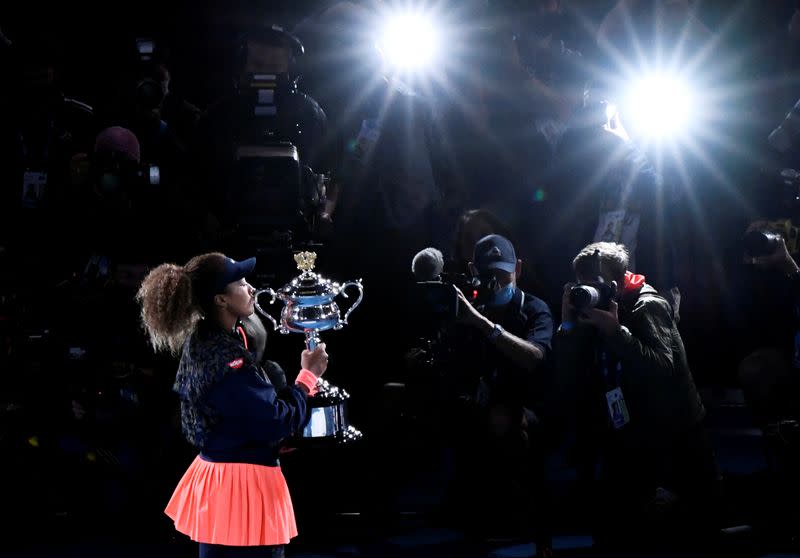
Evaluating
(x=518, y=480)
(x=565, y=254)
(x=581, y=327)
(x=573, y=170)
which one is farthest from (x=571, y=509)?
(x=573, y=170)

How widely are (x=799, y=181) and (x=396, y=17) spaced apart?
2.36 meters

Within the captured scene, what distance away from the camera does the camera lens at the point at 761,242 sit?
3736 millimetres

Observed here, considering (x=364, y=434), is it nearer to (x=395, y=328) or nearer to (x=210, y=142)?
(x=395, y=328)

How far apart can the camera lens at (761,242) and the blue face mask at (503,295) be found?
3.38 ft

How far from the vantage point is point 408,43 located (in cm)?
508

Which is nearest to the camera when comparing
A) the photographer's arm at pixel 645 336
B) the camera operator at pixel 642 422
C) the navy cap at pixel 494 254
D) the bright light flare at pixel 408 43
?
the photographer's arm at pixel 645 336

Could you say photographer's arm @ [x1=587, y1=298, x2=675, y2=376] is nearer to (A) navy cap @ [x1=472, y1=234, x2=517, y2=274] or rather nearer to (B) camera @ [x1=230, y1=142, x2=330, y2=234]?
(A) navy cap @ [x1=472, y1=234, x2=517, y2=274]

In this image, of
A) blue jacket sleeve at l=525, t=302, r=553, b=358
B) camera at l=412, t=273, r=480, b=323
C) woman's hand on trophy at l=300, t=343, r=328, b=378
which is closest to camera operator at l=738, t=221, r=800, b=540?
blue jacket sleeve at l=525, t=302, r=553, b=358

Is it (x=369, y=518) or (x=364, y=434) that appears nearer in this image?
(x=369, y=518)

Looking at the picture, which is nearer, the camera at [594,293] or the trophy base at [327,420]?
the trophy base at [327,420]

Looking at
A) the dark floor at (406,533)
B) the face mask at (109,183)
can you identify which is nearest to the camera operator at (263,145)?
the face mask at (109,183)

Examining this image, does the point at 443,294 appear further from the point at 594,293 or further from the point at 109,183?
the point at 109,183

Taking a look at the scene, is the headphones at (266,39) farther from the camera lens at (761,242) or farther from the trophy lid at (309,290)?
the camera lens at (761,242)

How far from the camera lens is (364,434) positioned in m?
4.43
